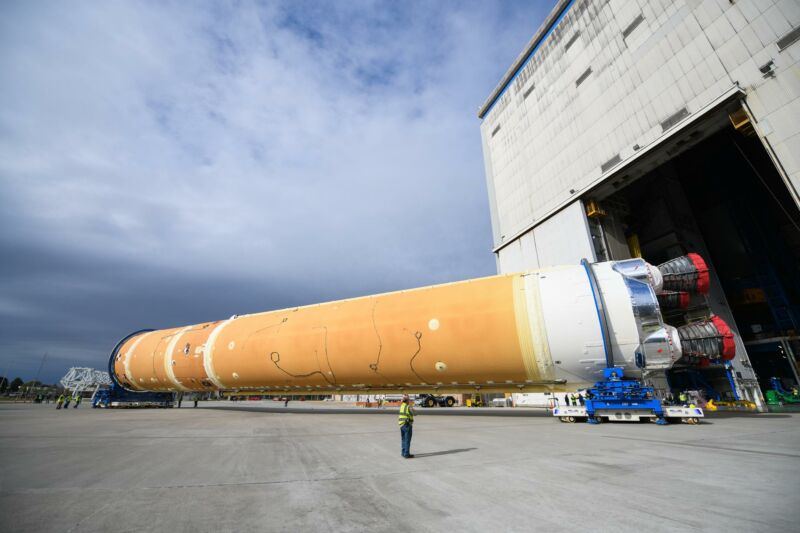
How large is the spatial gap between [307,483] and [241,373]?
15118 mm

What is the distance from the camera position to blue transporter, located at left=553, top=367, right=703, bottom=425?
9.62 meters

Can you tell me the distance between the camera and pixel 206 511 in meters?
3.34

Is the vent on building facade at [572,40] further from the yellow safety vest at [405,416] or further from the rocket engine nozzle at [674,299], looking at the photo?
the yellow safety vest at [405,416]

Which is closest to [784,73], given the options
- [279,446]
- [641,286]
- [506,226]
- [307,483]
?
[641,286]

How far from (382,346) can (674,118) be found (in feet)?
56.1

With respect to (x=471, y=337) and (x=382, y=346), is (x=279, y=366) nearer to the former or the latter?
(x=382, y=346)

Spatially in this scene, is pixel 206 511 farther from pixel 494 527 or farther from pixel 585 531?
pixel 585 531

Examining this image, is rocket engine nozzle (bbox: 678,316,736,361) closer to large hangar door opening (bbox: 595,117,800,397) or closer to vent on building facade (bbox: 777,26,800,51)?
large hangar door opening (bbox: 595,117,800,397)

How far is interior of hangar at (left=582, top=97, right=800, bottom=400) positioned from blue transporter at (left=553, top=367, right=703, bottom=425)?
35.5 feet

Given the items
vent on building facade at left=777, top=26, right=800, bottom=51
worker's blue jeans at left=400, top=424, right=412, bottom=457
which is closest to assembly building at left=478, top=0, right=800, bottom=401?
vent on building facade at left=777, top=26, right=800, bottom=51

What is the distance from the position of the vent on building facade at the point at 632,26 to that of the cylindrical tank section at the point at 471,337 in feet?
48.4

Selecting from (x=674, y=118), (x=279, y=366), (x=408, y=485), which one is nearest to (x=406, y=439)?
(x=408, y=485)

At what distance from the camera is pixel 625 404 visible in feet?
32.7

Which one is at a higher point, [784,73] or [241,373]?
[784,73]
